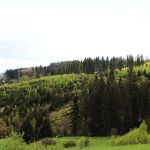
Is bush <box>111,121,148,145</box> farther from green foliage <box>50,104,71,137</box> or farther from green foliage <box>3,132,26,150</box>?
green foliage <box>50,104,71,137</box>

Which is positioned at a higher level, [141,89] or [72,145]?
[141,89]

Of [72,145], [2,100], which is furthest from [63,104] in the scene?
[72,145]

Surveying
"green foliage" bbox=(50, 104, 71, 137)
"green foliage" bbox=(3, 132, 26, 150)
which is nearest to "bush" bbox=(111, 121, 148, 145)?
"green foliage" bbox=(3, 132, 26, 150)

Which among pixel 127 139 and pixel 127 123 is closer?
pixel 127 139

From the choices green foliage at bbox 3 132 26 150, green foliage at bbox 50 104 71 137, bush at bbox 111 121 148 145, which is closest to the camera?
→ green foliage at bbox 3 132 26 150

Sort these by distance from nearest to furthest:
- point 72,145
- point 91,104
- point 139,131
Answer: point 139,131, point 72,145, point 91,104

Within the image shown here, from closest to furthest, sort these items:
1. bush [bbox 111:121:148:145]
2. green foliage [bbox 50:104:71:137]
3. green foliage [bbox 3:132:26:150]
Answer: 1. green foliage [bbox 3:132:26:150]
2. bush [bbox 111:121:148:145]
3. green foliage [bbox 50:104:71:137]

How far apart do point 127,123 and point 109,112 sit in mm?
4742

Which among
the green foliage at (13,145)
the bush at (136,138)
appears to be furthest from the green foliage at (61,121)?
the green foliage at (13,145)

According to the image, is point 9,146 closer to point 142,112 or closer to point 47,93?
point 142,112

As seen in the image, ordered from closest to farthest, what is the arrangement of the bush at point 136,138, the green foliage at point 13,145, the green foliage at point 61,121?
1. the green foliage at point 13,145
2. the bush at point 136,138
3. the green foliage at point 61,121

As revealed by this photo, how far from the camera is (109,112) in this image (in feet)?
259

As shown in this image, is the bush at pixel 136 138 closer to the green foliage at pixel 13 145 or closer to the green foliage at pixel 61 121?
the green foliage at pixel 13 145

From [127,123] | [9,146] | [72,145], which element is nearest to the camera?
[9,146]
